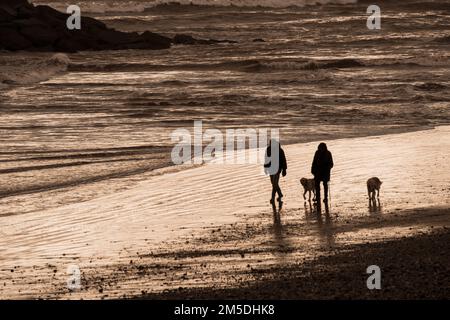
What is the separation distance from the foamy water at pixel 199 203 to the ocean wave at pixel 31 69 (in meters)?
20.8

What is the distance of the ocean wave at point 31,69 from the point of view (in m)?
41.6

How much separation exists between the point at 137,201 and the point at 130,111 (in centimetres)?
1370

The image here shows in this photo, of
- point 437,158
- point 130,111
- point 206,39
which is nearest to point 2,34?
point 206,39

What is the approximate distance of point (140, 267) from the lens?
44.2 ft

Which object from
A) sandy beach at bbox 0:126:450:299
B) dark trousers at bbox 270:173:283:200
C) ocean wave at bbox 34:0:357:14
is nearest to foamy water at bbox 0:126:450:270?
sandy beach at bbox 0:126:450:299

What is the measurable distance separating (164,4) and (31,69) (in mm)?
39830

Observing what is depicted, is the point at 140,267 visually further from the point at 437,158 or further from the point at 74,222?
the point at 437,158

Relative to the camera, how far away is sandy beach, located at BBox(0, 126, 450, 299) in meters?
12.6

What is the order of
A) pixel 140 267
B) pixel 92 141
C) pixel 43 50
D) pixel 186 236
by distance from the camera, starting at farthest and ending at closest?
1. pixel 43 50
2. pixel 92 141
3. pixel 186 236
4. pixel 140 267

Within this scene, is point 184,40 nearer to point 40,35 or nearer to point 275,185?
point 40,35

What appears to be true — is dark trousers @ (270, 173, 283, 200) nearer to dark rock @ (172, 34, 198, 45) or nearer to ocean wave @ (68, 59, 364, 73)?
ocean wave @ (68, 59, 364, 73)

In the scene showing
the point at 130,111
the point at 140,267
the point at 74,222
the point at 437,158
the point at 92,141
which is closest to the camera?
the point at 140,267

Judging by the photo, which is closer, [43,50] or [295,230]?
[295,230]

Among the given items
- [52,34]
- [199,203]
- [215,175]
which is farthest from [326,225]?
[52,34]
